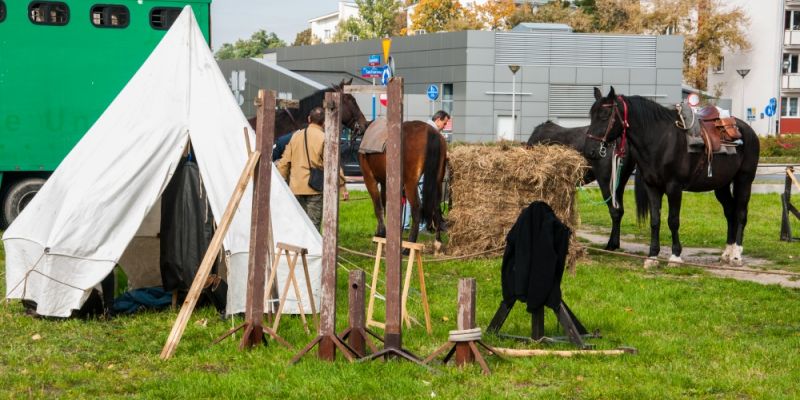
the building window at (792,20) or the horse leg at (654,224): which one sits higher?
the building window at (792,20)

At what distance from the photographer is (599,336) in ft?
31.7

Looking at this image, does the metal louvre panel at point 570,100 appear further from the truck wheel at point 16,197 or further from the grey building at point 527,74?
the truck wheel at point 16,197

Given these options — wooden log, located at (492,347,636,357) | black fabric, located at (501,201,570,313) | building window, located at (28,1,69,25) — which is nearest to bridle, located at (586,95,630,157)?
black fabric, located at (501,201,570,313)

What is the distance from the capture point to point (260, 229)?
915 centimetres

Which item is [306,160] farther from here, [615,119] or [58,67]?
[58,67]

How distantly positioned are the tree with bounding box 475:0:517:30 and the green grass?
70330 mm

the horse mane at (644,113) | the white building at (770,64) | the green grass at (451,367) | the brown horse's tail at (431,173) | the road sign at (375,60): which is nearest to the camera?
the green grass at (451,367)

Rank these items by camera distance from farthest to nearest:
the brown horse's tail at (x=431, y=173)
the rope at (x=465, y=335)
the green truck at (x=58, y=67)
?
the green truck at (x=58, y=67) < the brown horse's tail at (x=431, y=173) < the rope at (x=465, y=335)

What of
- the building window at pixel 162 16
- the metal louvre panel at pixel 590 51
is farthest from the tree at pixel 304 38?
the building window at pixel 162 16

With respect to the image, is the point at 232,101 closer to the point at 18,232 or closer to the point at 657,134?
the point at 18,232

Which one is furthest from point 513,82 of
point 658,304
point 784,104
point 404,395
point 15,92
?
point 404,395

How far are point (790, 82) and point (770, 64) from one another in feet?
6.31

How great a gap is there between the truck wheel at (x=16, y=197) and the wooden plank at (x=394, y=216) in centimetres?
1191

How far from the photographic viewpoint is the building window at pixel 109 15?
18.4 meters
